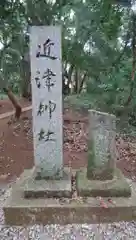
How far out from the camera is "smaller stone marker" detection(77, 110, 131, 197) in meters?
3.12

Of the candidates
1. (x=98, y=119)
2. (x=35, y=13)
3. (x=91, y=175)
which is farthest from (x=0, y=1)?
(x=91, y=175)

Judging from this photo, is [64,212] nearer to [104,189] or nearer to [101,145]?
[104,189]

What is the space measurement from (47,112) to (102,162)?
91cm

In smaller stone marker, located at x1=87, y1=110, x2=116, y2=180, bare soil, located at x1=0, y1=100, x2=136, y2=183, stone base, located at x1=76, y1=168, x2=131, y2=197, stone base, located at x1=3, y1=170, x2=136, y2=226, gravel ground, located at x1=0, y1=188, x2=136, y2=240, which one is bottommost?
bare soil, located at x1=0, y1=100, x2=136, y2=183

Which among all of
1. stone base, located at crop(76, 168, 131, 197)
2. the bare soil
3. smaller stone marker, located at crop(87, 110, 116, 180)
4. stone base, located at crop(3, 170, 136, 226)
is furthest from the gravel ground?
the bare soil

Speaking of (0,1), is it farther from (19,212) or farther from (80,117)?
(19,212)

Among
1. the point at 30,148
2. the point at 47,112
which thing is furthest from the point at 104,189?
the point at 30,148

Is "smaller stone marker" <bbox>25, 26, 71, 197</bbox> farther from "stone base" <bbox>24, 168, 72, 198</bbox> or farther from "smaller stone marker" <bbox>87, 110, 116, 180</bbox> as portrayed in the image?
"smaller stone marker" <bbox>87, 110, 116, 180</bbox>

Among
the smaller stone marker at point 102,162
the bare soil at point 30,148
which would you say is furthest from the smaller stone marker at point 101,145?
the bare soil at point 30,148

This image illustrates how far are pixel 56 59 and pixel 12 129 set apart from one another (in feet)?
11.8

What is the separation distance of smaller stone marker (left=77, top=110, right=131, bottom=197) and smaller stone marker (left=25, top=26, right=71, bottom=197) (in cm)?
28

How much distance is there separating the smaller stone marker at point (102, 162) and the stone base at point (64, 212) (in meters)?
0.15

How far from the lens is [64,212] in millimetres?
2963

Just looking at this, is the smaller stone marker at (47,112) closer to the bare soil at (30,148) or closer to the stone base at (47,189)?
the stone base at (47,189)
